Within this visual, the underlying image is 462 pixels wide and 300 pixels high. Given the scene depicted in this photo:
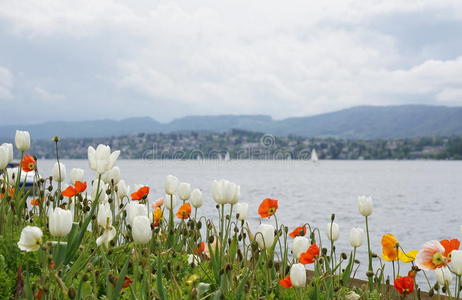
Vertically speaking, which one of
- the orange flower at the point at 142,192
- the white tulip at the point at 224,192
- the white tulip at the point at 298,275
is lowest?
the white tulip at the point at 298,275

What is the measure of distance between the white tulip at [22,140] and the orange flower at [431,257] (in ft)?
9.42

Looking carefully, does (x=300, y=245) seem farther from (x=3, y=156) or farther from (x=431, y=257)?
(x=3, y=156)

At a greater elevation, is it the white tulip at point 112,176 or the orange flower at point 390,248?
the white tulip at point 112,176

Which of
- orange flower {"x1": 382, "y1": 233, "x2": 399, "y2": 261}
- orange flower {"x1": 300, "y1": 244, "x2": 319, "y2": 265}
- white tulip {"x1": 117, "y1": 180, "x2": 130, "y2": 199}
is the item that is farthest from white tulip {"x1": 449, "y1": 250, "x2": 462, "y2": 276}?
white tulip {"x1": 117, "y1": 180, "x2": 130, "y2": 199}

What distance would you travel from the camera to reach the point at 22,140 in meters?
3.96

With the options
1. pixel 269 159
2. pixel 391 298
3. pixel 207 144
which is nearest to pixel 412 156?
pixel 269 159

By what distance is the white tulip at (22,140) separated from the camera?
3.96m

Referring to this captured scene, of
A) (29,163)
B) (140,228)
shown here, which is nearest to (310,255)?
(140,228)

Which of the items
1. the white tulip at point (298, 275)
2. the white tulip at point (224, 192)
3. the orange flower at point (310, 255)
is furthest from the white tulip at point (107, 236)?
the orange flower at point (310, 255)

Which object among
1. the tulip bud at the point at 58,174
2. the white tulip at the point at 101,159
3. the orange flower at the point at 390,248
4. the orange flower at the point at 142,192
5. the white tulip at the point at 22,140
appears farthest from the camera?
the tulip bud at the point at 58,174

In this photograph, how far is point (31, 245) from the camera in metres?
2.74

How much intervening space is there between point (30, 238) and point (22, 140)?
4.77 ft

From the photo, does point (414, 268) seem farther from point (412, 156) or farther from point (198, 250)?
point (412, 156)

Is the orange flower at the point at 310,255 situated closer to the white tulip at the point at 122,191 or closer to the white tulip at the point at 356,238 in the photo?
the white tulip at the point at 356,238
